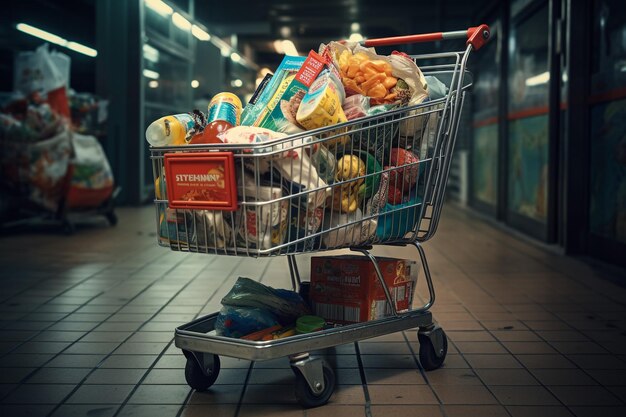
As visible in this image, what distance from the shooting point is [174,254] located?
6664mm

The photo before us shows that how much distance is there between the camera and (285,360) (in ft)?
11.1

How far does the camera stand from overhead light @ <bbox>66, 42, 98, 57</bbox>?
36.7 feet

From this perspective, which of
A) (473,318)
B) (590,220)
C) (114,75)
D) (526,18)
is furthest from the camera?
(114,75)

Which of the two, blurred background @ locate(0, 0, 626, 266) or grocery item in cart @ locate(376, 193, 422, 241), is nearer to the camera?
grocery item in cart @ locate(376, 193, 422, 241)

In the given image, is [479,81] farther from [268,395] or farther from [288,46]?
[288,46]

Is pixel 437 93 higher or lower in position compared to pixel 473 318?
higher

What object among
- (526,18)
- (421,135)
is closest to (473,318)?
(421,135)

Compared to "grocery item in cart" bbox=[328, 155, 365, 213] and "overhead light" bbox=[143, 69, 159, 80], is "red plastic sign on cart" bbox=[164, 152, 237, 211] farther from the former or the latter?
"overhead light" bbox=[143, 69, 159, 80]

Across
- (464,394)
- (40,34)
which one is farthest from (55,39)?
(464,394)

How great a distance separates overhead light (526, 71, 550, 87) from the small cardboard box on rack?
14.9 ft

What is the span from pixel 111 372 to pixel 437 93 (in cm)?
171

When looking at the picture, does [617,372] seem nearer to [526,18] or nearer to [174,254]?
[174,254]

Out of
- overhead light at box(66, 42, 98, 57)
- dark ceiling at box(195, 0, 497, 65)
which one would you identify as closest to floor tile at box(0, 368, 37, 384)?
overhead light at box(66, 42, 98, 57)

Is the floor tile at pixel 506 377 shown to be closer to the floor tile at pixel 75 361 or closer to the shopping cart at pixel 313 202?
the shopping cart at pixel 313 202
